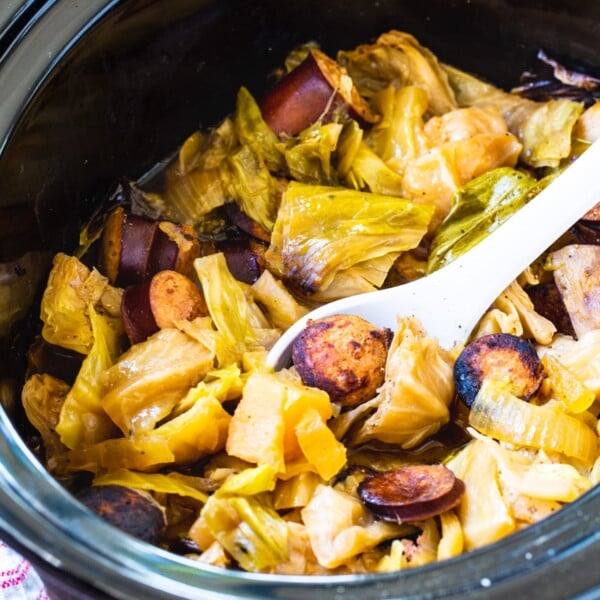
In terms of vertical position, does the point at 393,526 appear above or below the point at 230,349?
below

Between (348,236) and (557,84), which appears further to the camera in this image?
(557,84)

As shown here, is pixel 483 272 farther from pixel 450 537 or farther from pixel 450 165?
pixel 450 537

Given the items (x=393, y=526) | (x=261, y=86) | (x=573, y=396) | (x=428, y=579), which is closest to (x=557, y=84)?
(x=261, y=86)

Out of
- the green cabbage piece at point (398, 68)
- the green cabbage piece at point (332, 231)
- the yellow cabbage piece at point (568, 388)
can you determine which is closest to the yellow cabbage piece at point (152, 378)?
the green cabbage piece at point (332, 231)

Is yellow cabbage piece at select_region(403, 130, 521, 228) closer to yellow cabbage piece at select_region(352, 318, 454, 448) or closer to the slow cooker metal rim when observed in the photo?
yellow cabbage piece at select_region(352, 318, 454, 448)

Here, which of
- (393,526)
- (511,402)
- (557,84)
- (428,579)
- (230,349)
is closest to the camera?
(428,579)

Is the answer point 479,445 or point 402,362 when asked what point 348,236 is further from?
point 479,445

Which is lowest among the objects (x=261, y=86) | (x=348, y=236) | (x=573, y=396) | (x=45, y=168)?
(x=573, y=396)
